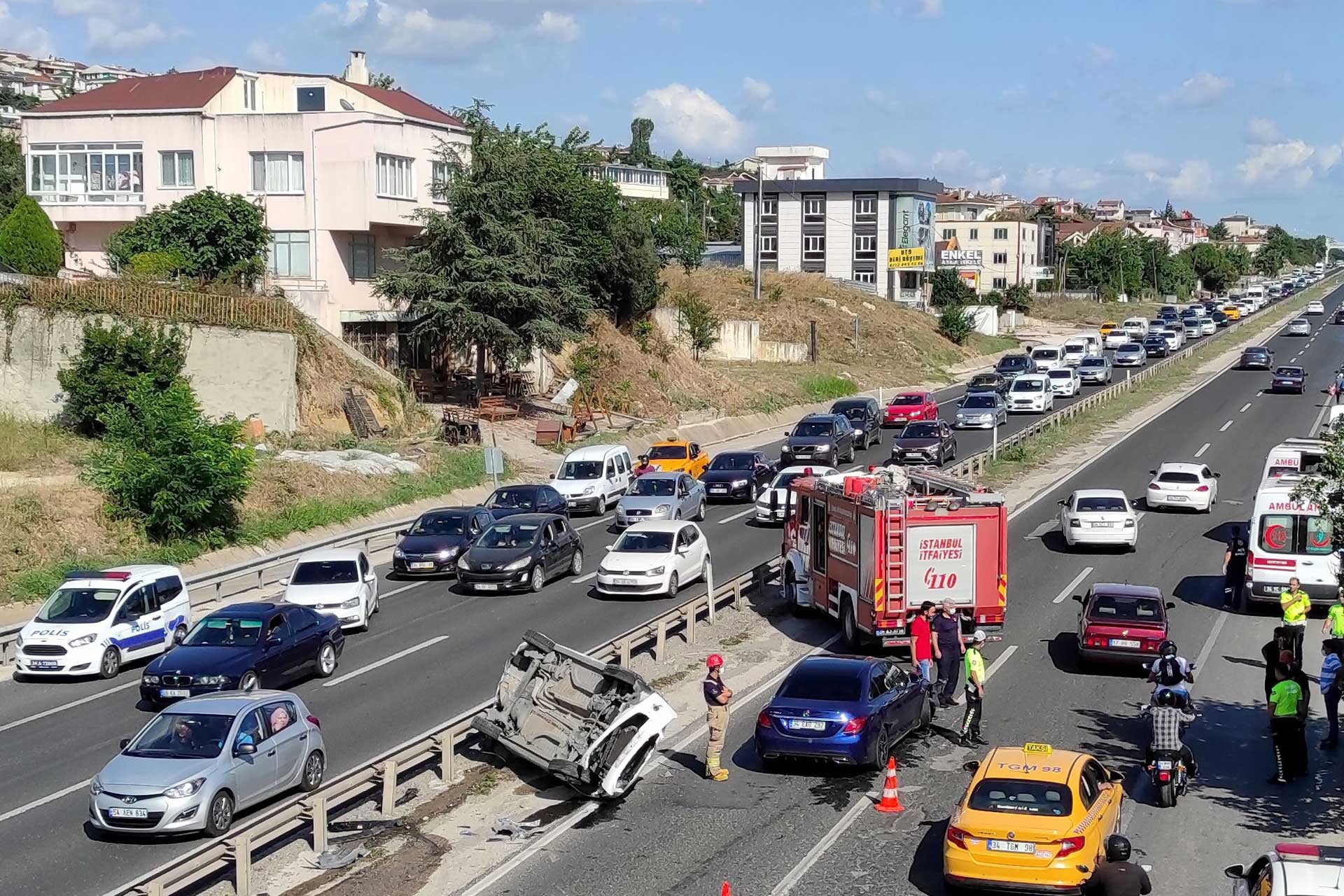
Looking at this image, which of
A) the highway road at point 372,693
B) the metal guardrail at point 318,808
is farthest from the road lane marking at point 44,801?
the metal guardrail at point 318,808

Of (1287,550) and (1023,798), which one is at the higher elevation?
(1287,550)

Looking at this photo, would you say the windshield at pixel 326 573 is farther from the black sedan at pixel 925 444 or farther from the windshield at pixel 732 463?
the black sedan at pixel 925 444

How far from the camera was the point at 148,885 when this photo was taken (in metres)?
12.7

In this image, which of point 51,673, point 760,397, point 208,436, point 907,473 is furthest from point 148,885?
point 760,397

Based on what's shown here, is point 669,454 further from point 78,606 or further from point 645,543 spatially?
point 78,606

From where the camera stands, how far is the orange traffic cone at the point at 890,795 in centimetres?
1659

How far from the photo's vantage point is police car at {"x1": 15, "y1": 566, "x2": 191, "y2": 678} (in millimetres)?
23938

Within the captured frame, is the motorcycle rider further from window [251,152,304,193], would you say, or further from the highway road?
window [251,152,304,193]

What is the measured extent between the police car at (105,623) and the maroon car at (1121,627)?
15684 millimetres

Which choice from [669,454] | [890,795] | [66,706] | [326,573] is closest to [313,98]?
[669,454]

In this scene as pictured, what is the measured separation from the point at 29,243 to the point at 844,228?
2979 inches

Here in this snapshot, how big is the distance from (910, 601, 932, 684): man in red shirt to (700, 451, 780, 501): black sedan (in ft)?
66.1

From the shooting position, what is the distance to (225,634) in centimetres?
2262

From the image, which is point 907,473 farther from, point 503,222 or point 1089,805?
point 503,222
